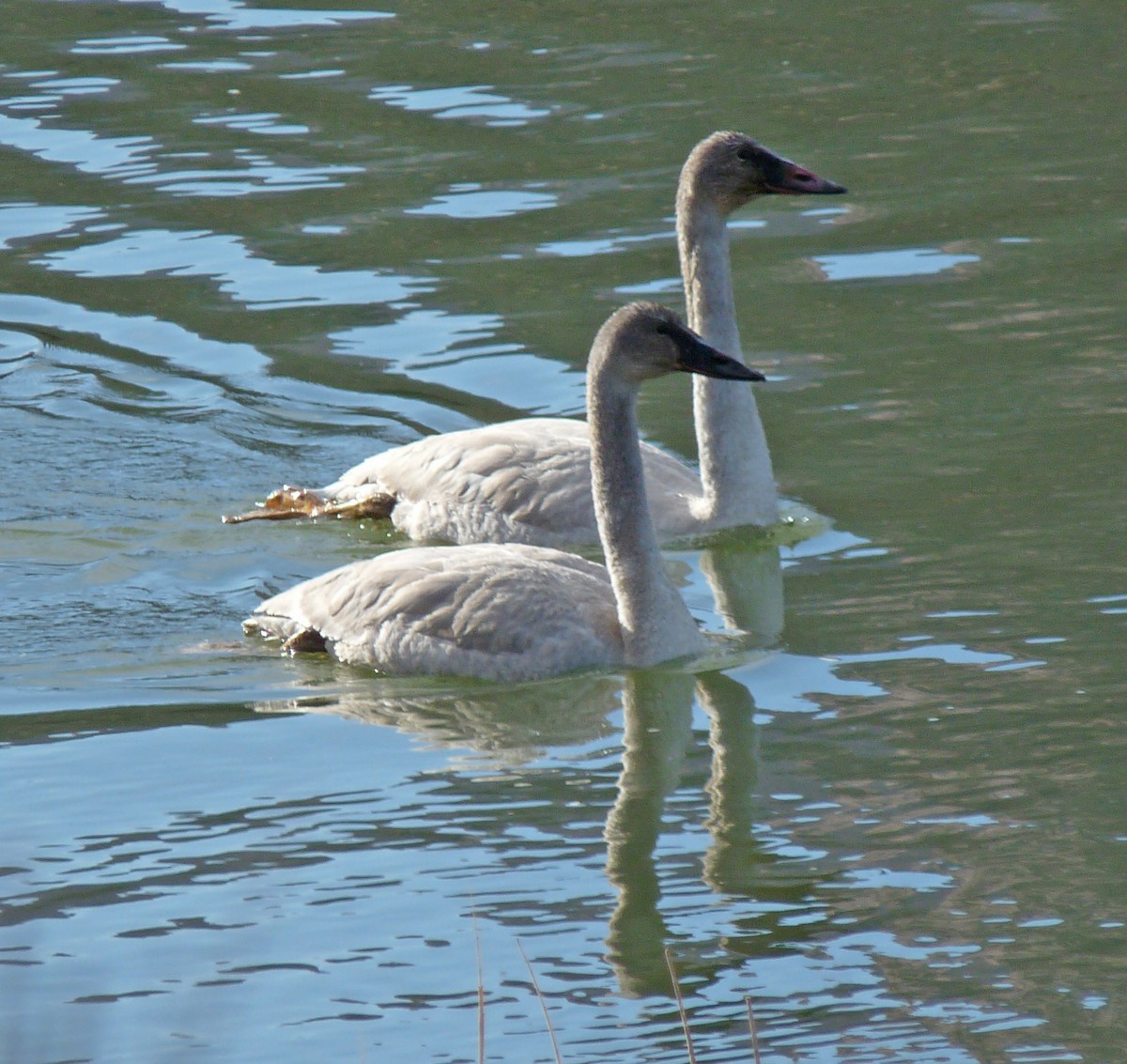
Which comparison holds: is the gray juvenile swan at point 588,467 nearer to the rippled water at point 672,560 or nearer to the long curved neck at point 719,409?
the long curved neck at point 719,409

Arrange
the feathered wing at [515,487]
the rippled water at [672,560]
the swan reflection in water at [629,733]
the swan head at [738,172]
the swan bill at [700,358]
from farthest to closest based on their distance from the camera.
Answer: the swan head at [738,172] → the feathered wing at [515,487] → the swan bill at [700,358] → the swan reflection in water at [629,733] → the rippled water at [672,560]

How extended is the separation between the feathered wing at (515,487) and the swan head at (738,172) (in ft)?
4.25

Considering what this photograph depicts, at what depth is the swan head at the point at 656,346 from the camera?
862cm

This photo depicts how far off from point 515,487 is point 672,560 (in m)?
0.82

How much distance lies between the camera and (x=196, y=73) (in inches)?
763

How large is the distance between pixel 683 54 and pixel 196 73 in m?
4.32

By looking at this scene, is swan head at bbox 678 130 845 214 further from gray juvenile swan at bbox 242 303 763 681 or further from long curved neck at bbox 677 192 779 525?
gray juvenile swan at bbox 242 303 763 681

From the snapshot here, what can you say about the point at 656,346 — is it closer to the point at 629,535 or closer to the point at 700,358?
the point at 700,358

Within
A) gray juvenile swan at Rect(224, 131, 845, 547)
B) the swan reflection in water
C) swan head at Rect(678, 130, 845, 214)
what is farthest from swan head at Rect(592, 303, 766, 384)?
swan head at Rect(678, 130, 845, 214)

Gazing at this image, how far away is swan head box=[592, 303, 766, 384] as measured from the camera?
8.62 meters

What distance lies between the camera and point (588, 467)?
1025cm

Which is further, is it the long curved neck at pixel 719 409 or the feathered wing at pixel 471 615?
the long curved neck at pixel 719 409

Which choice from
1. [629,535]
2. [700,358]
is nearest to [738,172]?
[700,358]

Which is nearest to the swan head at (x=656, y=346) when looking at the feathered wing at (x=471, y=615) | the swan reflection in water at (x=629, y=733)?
the feathered wing at (x=471, y=615)
